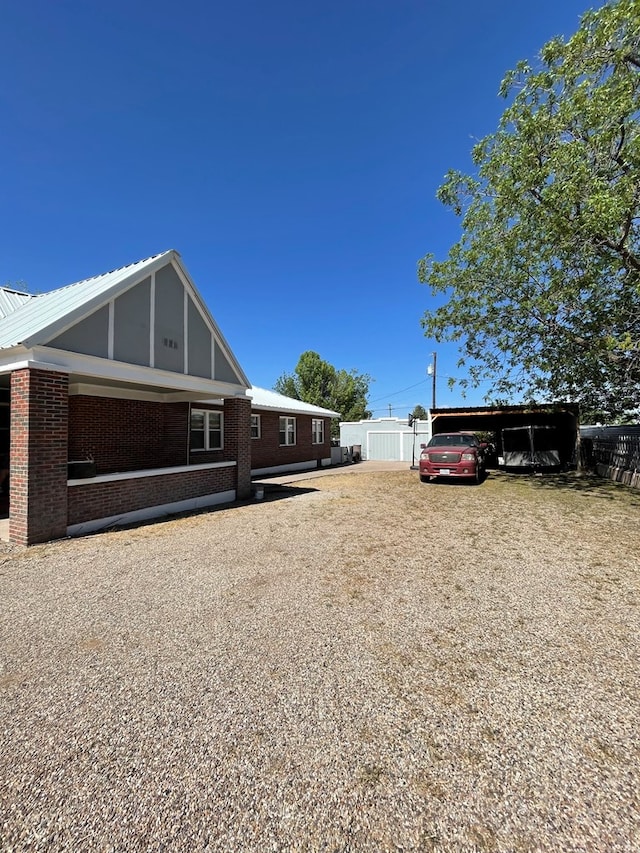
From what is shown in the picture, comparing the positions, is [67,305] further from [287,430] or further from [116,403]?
[287,430]

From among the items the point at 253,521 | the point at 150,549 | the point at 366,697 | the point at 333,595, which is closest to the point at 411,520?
the point at 253,521

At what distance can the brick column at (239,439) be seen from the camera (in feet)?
35.0

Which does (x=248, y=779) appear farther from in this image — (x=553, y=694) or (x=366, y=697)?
(x=553, y=694)

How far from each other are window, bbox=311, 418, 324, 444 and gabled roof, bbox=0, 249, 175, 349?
12.7 metres

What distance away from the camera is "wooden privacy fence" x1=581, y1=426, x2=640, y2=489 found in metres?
12.5

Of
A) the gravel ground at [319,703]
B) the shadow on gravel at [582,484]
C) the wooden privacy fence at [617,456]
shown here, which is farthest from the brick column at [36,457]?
the wooden privacy fence at [617,456]

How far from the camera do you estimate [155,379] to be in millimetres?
8297

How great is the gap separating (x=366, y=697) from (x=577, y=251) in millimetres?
11080

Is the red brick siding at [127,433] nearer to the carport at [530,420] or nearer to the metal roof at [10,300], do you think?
the metal roof at [10,300]

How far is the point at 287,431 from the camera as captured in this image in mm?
18219

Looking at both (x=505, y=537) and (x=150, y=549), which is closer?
(x=150, y=549)

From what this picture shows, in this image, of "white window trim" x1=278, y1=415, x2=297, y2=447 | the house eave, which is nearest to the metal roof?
the house eave

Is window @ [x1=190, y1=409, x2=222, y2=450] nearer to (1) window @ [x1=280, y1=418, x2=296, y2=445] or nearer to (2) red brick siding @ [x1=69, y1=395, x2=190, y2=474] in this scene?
(2) red brick siding @ [x1=69, y1=395, x2=190, y2=474]

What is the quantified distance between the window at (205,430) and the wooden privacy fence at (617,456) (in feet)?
45.2
